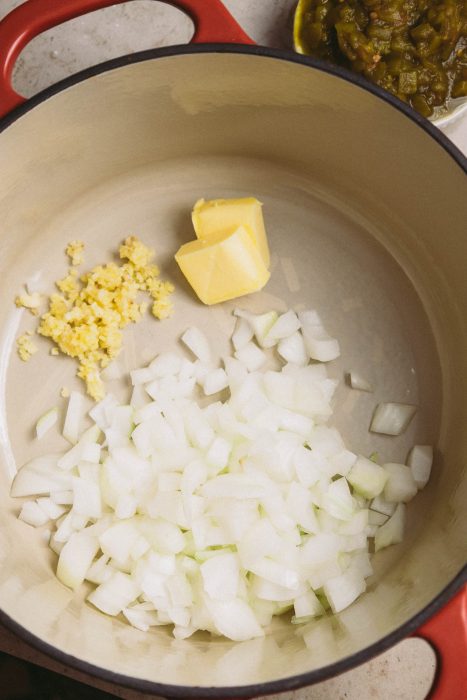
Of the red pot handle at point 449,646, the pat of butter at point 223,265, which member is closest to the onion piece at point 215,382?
→ the pat of butter at point 223,265

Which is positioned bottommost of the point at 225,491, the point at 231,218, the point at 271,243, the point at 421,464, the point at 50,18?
the point at 421,464

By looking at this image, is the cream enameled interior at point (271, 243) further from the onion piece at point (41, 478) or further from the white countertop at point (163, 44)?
the white countertop at point (163, 44)

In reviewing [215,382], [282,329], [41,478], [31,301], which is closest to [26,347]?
[31,301]

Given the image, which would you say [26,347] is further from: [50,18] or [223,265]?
[50,18]

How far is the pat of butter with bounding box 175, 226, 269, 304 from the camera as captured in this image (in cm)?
120

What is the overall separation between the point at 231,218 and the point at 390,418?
0.41 meters

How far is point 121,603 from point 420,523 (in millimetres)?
490

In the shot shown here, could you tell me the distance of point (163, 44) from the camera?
1371 mm

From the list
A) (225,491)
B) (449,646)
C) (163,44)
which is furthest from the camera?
(163,44)

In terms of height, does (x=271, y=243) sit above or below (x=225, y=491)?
above

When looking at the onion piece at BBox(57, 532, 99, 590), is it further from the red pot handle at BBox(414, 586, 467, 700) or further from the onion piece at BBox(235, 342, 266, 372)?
the red pot handle at BBox(414, 586, 467, 700)

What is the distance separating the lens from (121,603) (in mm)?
1179

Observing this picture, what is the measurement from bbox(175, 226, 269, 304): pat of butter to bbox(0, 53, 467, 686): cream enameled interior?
55mm

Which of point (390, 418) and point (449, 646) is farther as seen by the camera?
point (390, 418)
